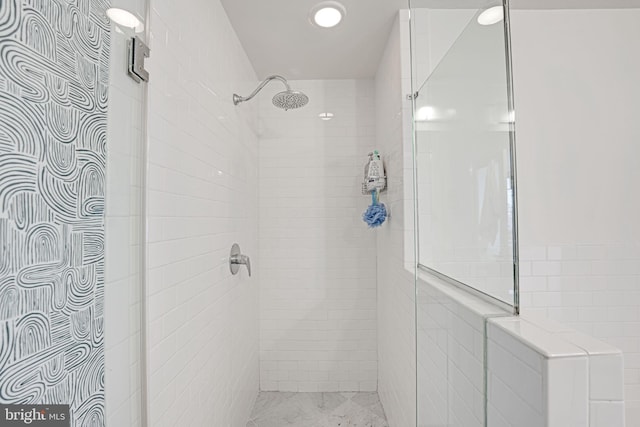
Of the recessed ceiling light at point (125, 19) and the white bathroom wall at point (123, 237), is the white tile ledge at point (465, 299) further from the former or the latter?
the recessed ceiling light at point (125, 19)

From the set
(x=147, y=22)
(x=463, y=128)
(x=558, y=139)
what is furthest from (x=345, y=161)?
(x=147, y=22)

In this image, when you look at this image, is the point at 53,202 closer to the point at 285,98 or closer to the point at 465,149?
the point at 465,149

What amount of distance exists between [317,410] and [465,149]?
6.59 ft

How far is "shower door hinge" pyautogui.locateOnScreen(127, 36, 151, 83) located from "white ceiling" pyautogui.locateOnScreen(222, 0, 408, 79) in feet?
3.29

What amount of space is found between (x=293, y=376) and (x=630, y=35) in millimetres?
2882

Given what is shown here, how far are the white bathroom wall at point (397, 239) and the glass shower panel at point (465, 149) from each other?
0.25 metres

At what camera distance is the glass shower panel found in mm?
888

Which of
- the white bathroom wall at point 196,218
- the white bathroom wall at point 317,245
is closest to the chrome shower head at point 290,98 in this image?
the white bathroom wall at point 196,218

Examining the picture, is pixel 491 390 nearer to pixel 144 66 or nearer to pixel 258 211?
pixel 144 66

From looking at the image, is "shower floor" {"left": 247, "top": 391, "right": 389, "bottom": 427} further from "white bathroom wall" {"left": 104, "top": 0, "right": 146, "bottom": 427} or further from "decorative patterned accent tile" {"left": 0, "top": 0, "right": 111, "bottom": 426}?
"decorative patterned accent tile" {"left": 0, "top": 0, "right": 111, "bottom": 426}

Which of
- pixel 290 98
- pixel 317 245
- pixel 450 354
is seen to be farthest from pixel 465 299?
pixel 317 245

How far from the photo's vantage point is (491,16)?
3.04 ft

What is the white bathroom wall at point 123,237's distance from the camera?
0.82 metres

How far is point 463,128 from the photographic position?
3.67 feet
